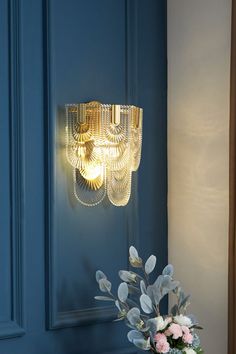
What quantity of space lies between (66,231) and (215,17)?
1.03m

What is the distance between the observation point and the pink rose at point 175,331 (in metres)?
1.92

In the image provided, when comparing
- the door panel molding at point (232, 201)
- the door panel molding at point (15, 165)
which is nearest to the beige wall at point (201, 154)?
the door panel molding at point (232, 201)

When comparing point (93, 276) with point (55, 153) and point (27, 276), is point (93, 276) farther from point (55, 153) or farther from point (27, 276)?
point (55, 153)

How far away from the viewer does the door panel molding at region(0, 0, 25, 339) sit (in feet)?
6.95

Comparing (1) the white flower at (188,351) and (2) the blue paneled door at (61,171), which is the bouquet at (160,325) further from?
(2) the blue paneled door at (61,171)

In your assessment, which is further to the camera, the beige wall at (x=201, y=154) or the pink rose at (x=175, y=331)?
the beige wall at (x=201, y=154)

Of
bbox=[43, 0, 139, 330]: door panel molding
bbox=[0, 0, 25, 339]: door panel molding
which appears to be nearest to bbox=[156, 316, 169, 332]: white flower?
bbox=[43, 0, 139, 330]: door panel molding

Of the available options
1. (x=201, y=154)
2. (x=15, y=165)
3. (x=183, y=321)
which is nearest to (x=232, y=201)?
(x=201, y=154)

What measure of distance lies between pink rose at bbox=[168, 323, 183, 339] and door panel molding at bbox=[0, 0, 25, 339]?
58 cm

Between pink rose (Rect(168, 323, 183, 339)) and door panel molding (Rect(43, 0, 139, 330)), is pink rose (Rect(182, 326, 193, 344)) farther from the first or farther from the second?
door panel molding (Rect(43, 0, 139, 330))

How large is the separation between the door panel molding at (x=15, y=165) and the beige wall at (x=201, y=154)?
696mm

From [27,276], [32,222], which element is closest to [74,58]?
[32,222]

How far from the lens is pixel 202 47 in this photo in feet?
7.48

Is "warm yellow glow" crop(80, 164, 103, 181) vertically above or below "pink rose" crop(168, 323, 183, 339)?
above
